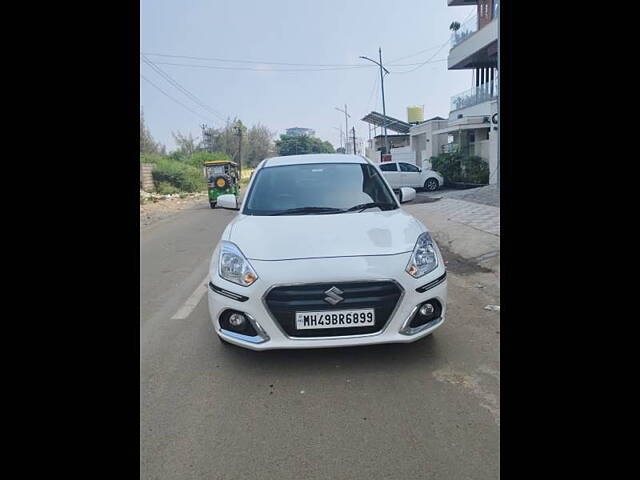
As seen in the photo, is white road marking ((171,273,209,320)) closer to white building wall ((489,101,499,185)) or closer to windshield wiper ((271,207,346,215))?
Result: windshield wiper ((271,207,346,215))

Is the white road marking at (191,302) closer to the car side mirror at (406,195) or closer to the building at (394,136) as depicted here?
the car side mirror at (406,195)

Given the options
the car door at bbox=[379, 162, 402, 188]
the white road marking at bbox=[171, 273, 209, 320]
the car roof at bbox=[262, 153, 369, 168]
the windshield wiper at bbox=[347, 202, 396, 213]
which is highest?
the car door at bbox=[379, 162, 402, 188]

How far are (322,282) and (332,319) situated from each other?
26 cm

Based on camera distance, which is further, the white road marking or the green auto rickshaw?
the green auto rickshaw

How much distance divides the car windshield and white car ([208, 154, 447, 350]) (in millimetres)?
450

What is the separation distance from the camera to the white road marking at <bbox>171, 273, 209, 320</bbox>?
486 cm

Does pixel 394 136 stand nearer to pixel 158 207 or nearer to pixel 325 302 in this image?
pixel 158 207

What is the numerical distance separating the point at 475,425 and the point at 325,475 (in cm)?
94

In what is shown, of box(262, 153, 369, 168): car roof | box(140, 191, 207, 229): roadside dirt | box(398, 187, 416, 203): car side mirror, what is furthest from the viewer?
box(140, 191, 207, 229): roadside dirt

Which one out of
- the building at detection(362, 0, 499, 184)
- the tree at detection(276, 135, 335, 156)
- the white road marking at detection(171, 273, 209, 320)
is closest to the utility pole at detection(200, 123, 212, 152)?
the tree at detection(276, 135, 335, 156)

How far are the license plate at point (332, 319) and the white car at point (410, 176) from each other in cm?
1855

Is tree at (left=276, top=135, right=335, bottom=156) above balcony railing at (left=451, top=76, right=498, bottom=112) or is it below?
above
